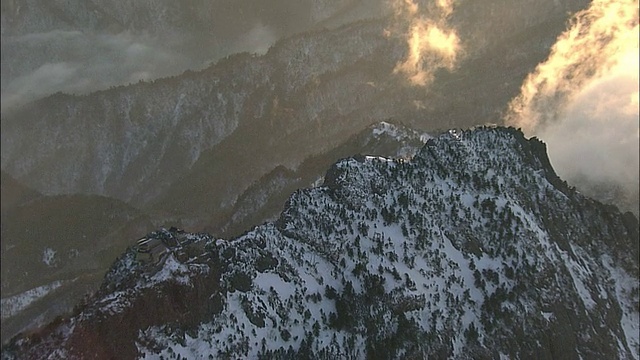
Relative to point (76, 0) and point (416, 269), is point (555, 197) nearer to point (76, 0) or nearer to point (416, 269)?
point (416, 269)

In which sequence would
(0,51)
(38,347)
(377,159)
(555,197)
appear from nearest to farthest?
(38,347) < (377,159) < (555,197) < (0,51)

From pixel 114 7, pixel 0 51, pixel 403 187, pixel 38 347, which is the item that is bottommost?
pixel 38 347

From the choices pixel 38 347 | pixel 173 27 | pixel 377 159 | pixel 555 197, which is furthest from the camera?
pixel 173 27

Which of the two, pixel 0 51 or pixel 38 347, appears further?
pixel 0 51

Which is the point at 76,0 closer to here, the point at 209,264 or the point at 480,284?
the point at 209,264

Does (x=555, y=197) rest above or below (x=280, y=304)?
above

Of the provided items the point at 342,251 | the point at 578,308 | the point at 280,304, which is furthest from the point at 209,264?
the point at 578,308

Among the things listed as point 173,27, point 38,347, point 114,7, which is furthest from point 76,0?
point 38,347
